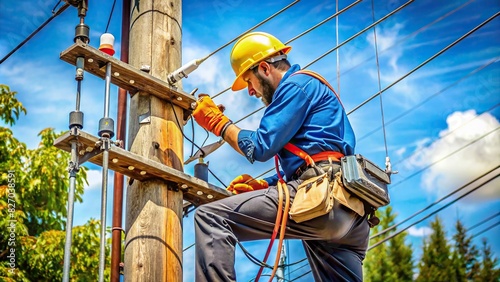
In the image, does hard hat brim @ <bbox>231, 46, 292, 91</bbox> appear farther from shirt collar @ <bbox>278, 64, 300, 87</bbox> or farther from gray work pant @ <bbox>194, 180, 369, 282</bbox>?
gray work pant @ <bbox>194, 180, 369, 282</bbox>

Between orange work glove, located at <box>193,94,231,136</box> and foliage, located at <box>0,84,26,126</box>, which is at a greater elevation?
foliage, located at <box>0,84,26,126</box>

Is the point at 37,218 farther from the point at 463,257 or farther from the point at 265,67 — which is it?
the point at 463,257

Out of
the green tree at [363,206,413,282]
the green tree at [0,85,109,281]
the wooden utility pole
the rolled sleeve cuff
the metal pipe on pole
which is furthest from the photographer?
the green tree at [363,206,413,282]

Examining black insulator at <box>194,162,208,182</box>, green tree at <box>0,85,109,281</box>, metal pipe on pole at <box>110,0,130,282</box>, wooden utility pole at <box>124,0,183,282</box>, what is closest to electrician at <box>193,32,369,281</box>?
black insulator at <box>194,162,208,182</box>

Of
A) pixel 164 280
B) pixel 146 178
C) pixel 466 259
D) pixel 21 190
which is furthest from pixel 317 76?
pixel 466 259

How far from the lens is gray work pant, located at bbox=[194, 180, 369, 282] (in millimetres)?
4469

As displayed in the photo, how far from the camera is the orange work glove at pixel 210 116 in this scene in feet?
16.5

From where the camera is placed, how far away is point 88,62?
17.1ft

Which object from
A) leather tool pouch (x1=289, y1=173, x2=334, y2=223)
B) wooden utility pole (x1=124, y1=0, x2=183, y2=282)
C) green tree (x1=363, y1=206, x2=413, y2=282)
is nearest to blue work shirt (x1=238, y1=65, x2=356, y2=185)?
leather tool pouch (x1=289, y1=173, x2=334, y2=223)

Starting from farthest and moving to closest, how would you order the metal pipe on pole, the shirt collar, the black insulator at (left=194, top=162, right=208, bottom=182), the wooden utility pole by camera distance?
the metal pipe on pole < the black insulator at (left=194, top=162, right=208, bottom=182) < the shirt collar < the wooden utility pole

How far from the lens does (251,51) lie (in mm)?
5312

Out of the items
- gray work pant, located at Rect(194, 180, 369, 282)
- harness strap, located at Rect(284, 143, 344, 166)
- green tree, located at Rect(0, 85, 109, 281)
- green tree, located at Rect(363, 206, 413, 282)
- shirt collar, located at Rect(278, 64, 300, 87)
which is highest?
green tree, located at Rect(363, 206, 413, 282)

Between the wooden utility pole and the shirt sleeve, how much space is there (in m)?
0.68

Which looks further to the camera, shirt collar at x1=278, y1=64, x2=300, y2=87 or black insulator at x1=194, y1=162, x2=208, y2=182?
black insulator at x1=194, y1=162, x2=208, y2=182
